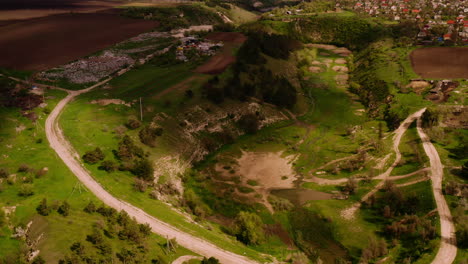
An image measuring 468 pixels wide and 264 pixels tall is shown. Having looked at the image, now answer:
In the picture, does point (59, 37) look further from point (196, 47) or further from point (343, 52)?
point (343, 52)

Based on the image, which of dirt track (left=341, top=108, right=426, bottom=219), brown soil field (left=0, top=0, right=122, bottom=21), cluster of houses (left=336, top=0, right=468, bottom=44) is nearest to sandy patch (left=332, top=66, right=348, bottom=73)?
cluster of houses (left=336, top=0, right=468, bottom=44)

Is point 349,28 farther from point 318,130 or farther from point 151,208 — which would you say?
point 151,208

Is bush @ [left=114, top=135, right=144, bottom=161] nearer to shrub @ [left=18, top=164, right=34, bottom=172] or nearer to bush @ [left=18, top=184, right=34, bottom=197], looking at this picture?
shrub @ [left=18, top=164, right=34, bottom=172]

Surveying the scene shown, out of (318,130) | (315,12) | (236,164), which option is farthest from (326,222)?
(315,12)

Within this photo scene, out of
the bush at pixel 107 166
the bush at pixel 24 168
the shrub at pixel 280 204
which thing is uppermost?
the bush at pixel 24 168

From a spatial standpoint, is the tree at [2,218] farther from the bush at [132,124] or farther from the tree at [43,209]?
the bush at [132,124]

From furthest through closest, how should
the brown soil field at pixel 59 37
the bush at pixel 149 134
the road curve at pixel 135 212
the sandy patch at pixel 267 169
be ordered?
the brown soil field at pixel 59 37, the bush at pixel 149 134, the sandy patch at pixel 267 169, the road curve at pixel 135 212

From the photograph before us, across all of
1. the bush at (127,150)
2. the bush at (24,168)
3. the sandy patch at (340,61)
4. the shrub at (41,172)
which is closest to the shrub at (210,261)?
the bush at (127,150)
